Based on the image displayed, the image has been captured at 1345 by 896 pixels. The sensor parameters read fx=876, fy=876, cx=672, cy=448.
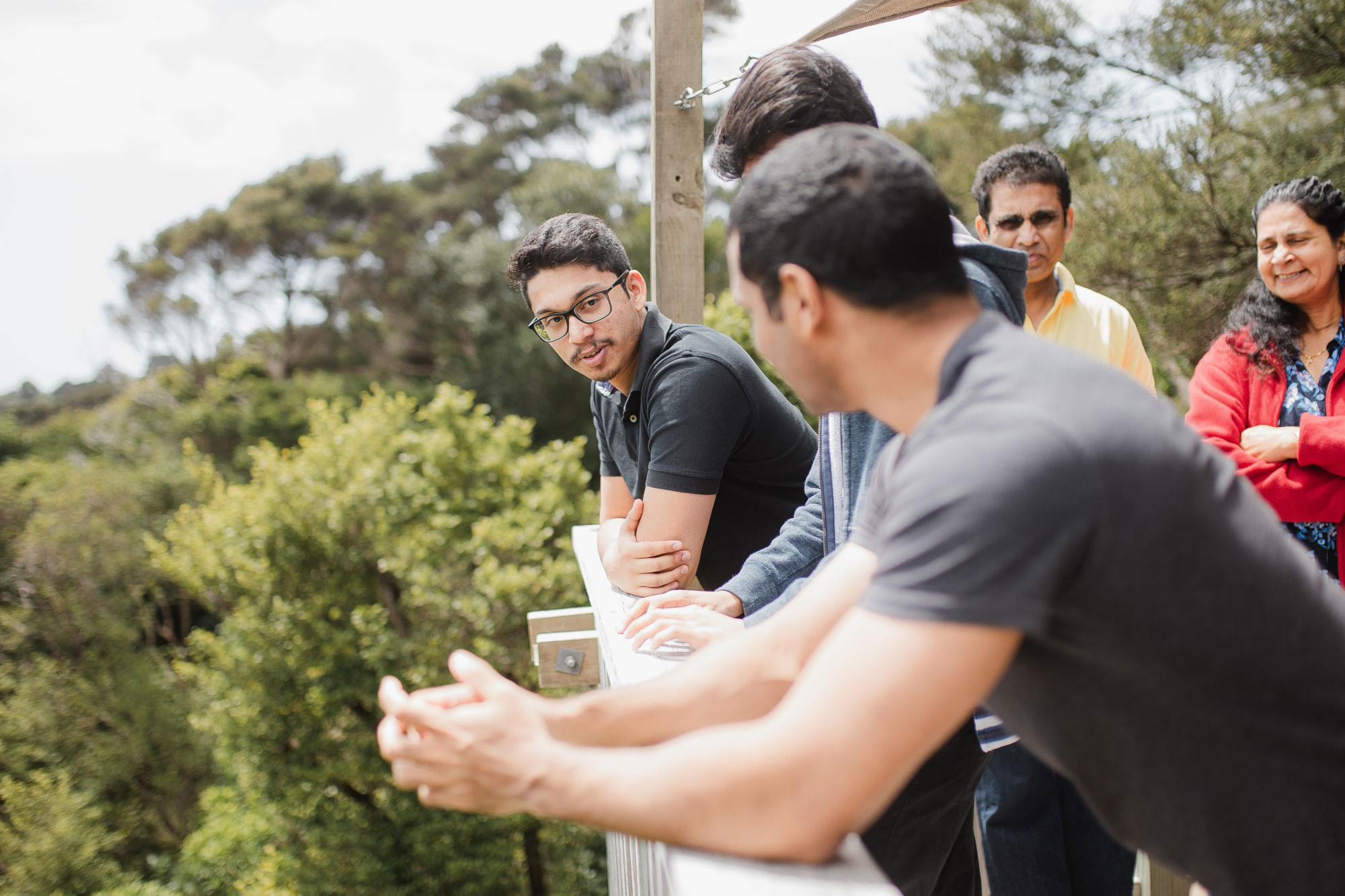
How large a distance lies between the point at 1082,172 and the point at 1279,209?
9.67 metres

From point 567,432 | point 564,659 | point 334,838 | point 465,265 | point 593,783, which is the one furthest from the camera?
point 465,265

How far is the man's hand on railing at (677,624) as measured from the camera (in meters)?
1.35

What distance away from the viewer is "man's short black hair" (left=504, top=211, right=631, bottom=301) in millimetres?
2125

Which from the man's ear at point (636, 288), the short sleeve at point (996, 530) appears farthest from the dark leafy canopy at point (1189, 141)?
the short sleeve at point (996, 530)

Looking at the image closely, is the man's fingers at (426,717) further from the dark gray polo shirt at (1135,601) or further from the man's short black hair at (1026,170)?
the man's short black hair at (1026,170)

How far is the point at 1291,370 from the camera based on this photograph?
216 cm

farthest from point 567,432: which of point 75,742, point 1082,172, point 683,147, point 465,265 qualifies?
point 683,147

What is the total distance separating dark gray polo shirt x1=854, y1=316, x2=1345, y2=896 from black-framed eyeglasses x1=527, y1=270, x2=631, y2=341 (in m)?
1.38

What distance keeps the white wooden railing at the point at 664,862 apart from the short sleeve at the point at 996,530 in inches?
9.6

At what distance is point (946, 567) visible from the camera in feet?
2.23

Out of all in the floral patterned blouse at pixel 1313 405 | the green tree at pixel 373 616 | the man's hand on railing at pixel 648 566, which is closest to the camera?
the man's hand on railing at pixel 648 566

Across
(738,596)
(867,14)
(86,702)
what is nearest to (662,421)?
(738,596)

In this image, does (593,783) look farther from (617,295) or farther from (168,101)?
(168,101)

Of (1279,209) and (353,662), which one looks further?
(353,662)
